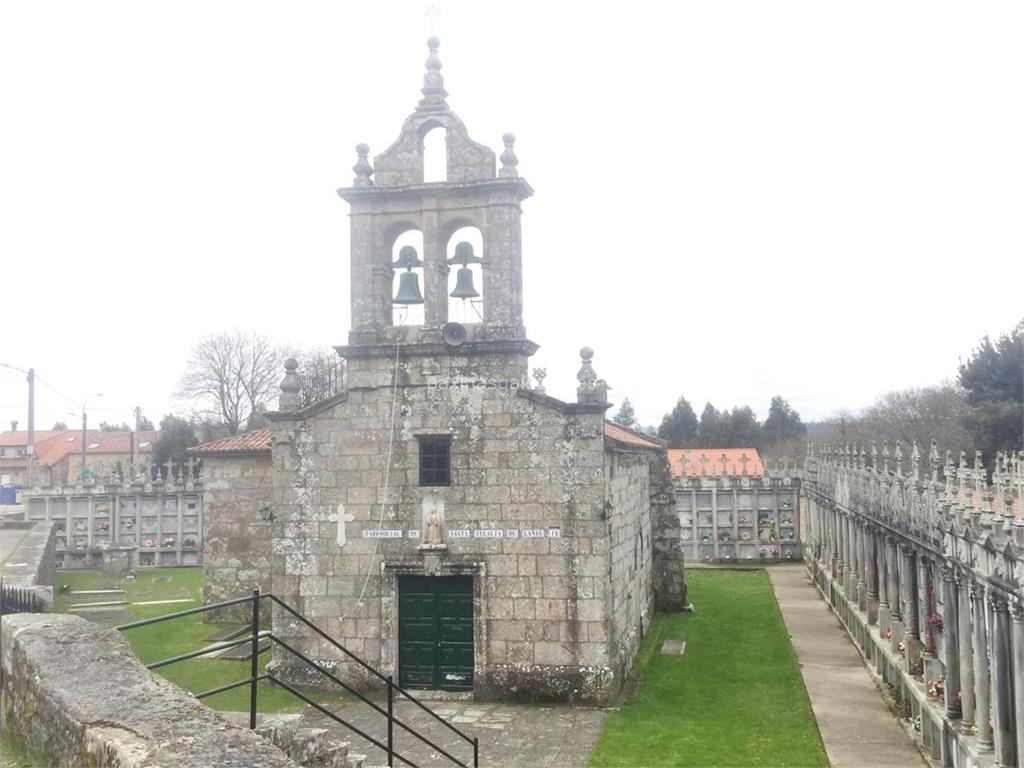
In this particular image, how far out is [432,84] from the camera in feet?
52.7

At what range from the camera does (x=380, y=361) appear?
15.6 metres

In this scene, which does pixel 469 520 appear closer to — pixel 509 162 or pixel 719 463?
pixel 509 162

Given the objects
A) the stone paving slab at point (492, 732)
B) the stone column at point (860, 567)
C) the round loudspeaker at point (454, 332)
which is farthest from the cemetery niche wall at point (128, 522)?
the stone column at point (860, 567)

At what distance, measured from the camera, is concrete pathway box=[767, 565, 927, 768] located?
11.9m

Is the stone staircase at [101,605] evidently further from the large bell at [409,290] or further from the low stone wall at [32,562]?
the large bell at [409,290]

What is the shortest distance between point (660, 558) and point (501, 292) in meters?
11.1

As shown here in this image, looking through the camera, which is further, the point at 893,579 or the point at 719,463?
the point at 719,463

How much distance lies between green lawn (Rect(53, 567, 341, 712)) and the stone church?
100cm

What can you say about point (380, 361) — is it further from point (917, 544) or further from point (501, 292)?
point (917, 544)

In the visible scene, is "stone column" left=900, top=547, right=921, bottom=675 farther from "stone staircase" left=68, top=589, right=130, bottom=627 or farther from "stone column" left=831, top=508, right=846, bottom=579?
"stone staircase" left=68, top=589, right=130, bottom=627

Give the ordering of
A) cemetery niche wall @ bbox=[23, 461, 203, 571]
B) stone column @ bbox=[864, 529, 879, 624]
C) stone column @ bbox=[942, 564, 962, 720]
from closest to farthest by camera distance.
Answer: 1. stone column @ bbox=[942, 564, 962, 720]
2. stone column @ bbox=[864, 529, 879, 624]
3. cemetery niche wall @ bbox=[23, 461, 203, 571]

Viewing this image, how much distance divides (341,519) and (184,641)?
A: 6.05 m

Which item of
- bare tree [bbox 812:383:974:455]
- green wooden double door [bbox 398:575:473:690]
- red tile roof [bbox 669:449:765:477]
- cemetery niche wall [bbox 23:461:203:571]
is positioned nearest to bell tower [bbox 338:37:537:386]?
green wooden double door [bbox 398:575:473:690]

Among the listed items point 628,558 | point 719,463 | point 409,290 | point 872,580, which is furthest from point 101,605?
point 719,463
